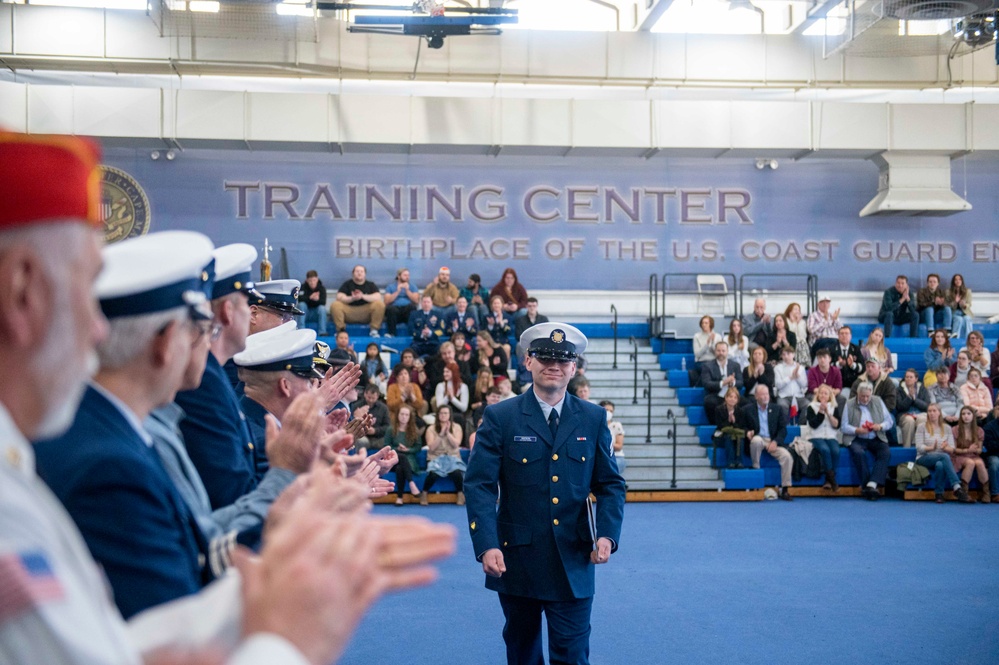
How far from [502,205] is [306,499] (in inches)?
668

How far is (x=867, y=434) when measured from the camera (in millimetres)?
13516

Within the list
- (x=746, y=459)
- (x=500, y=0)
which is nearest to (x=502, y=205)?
(x=500, y=0)

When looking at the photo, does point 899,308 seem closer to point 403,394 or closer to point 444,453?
point 444,453

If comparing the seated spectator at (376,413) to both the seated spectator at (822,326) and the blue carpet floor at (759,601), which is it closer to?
the blue carpet floor at (759,601)

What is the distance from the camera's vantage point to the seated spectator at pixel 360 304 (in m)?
15.9

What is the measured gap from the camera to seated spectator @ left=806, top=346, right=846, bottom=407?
1436 centimetres

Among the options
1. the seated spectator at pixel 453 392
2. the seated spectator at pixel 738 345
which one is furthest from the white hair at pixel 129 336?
the seated spectator at pixel 738 345

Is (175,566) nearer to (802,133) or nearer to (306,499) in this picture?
(306,499)

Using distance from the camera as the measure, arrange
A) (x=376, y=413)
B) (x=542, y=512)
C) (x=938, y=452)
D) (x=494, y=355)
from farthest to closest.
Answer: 1. (x=494, y=355)
2. (x=938, y=452)
3. (x=376, y=413)
4. (x=542, y=512)

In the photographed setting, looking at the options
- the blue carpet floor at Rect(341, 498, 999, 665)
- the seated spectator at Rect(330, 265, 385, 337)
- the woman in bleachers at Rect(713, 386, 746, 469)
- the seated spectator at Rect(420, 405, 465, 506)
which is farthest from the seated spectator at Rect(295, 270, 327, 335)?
the woman in bleachers at Rect(713, 386, 746, 469)

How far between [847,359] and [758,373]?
157 centimetres

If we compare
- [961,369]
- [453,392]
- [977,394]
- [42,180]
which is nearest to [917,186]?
[961,369]

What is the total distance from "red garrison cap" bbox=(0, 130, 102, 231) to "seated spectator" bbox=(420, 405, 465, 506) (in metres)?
11.3

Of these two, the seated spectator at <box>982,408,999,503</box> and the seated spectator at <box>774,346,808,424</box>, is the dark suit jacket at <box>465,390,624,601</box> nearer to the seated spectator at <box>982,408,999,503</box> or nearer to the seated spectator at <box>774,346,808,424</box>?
the seated spectator at <box>774,346,808,424</box>
